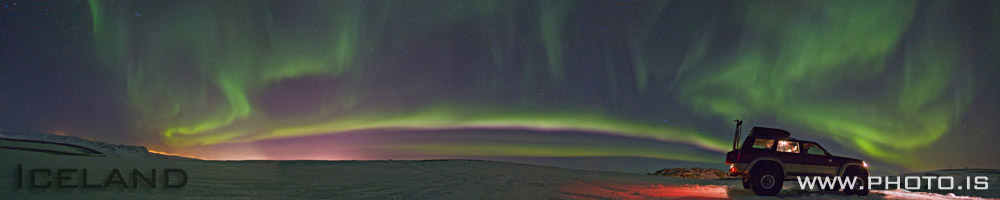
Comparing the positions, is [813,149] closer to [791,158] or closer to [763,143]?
[791,158]

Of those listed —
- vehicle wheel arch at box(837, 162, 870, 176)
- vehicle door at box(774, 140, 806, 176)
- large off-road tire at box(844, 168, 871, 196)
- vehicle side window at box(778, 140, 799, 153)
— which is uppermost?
vehicle side window at box(778, 140, 799, 153)

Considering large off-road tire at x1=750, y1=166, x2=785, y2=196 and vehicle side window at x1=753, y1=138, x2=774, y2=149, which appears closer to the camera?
large off-road tire at x1=750, y1=166, x2=785, y2=196

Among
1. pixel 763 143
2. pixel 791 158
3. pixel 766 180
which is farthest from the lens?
pixel 763 143

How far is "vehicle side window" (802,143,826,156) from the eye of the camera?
14992 millimetres

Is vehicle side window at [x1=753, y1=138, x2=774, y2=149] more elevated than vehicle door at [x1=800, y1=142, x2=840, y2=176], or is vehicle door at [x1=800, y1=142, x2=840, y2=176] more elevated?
vehicle side window at [x1=753, y1=138, x2=774, y2=149]

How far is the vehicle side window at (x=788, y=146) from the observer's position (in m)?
14.8

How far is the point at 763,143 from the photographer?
48.5ft

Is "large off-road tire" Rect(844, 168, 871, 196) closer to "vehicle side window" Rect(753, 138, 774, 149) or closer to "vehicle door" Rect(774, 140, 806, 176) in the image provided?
"vehicle door" Rect(774, 140, 806, 176)

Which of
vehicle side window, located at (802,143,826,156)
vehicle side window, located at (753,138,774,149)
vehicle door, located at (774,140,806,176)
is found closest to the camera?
vehicle door, located at (774,140,806,176)

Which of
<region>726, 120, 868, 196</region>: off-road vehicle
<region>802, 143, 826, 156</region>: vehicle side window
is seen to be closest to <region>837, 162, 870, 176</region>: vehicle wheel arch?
<region>726, 120, 868, 196</region>: off-road vehicle

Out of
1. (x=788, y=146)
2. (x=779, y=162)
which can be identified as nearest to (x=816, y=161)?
(x=788, y=146)

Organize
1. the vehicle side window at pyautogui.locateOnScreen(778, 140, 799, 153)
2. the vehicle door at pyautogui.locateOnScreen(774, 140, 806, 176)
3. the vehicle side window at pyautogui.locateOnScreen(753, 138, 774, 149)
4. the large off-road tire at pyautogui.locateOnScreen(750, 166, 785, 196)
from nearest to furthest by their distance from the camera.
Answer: the large off-road tire at pyautogui.locateOnScreen(750, 166, 785, 196) < the vehicle door at pyautogui.locateOnScreen(774, 140, 806, 176) < the vehicle side window at pyautogui.locateOnScreen(753, 138, 774, 149) < the vehicle side window at pyautogui.locateOnScreen(778, 140, 799, 153)

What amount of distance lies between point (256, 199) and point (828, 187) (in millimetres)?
15614

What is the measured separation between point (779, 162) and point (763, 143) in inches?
29.9
